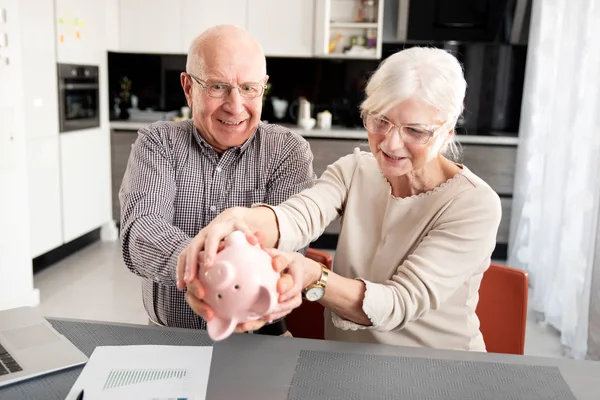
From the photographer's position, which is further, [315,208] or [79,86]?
[79,86]

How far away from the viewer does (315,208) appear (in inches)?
58.2

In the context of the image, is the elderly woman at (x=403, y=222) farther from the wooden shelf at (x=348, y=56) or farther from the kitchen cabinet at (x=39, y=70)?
the wooden shelf at (x=348, y=56)

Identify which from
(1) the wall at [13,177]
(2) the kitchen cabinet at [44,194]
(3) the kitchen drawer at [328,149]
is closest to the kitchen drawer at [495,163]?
(3) the kitchen drawer at [328,149]

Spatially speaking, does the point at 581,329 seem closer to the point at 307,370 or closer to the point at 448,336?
the point at 448,336

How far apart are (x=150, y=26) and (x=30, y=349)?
3.75 meters

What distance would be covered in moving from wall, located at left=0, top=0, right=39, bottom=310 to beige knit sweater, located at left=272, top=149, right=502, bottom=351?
2.04 m

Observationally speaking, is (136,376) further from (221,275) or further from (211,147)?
(211,147)

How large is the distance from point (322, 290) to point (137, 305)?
7.78 ft

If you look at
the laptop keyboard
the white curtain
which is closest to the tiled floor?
the white curtain

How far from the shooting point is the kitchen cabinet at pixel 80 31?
148 inches

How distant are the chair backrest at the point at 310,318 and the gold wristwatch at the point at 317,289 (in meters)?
0.39

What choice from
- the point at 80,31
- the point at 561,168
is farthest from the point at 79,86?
the point at 561,168

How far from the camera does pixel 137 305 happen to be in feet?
11.1

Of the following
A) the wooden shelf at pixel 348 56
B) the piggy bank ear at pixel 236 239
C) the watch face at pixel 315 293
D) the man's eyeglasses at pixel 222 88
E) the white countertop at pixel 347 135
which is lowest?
the watch face at pixel 315 293
